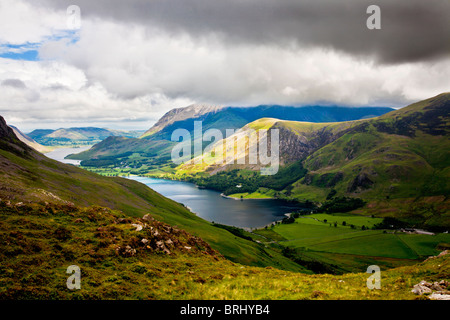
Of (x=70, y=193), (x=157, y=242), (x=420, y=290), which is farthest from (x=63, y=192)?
(x=420, y=290)

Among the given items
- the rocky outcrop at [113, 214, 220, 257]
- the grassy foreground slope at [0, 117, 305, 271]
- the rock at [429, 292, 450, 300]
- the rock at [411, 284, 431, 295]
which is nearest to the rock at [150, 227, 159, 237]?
the rocky outcrop at [113, 214, 220, 257]

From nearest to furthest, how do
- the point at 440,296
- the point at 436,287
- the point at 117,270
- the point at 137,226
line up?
the point at 440,296
the point at 436,287
the point at 117,270
the point at 137,226

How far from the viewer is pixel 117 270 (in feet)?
79.5

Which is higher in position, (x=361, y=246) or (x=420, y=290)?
(x=420, y=290)

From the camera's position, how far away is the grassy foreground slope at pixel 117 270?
19.4 meters

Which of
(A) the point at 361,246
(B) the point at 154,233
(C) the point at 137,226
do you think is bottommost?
(A) the point at 361,246

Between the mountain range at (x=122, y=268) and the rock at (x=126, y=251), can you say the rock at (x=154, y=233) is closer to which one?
the mountain range at (x=122, y=268)

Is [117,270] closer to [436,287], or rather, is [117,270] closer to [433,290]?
[433,290]

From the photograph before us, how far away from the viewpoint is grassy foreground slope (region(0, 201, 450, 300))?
19.4 meters

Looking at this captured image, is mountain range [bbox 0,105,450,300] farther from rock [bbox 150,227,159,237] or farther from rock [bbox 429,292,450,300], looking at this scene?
rock [bbox 429,292,450,300]

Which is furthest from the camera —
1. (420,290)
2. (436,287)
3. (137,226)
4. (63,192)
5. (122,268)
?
(63,192)
